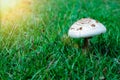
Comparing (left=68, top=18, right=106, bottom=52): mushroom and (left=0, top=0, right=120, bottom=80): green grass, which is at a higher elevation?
(left=68, top=18, right=106, bottom=52): mushroom

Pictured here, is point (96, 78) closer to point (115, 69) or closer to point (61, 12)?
point (115, 69)

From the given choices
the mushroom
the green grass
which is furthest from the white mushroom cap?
the green grass

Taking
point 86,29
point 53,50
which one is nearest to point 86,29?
point 86,29

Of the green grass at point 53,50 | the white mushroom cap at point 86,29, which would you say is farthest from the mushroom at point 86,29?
the green grass at point 53,50

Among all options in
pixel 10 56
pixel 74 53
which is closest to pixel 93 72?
pixel 74 53

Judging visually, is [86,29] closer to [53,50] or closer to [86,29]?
[86,29]

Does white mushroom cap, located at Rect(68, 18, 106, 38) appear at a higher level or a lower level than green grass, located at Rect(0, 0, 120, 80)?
higher

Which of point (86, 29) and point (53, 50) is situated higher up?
point (86, 29)

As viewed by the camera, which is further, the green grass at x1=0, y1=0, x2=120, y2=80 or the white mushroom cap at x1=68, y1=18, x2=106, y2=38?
the white mushroom cap at x1=68, y1=18, x2=106, y2=38

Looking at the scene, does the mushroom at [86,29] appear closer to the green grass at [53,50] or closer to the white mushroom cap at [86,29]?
the white mushroom cap at [86,29]

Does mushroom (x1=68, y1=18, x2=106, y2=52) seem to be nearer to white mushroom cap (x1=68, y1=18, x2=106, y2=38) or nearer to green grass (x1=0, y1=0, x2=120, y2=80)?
white mushroom cap (x1=68, y1=18, x2=106, y2=38)
